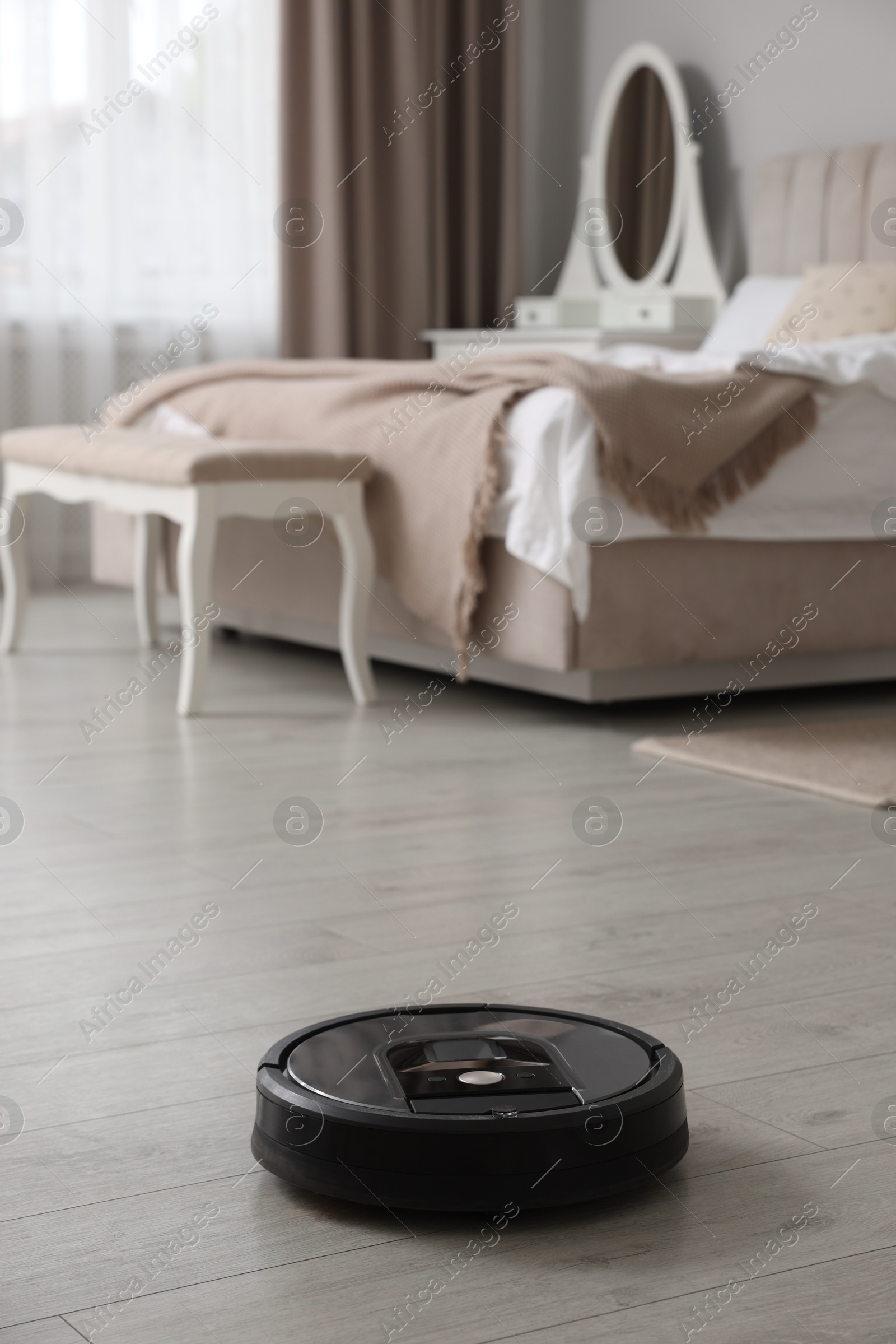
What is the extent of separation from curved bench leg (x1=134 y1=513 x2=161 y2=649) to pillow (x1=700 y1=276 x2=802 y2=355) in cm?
160

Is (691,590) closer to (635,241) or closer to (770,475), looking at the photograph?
(770,475)

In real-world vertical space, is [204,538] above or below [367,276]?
below

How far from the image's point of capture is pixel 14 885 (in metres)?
1.92

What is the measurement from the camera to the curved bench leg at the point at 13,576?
363 centimetres

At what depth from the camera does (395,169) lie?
214 inches

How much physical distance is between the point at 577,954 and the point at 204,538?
1.52 metres

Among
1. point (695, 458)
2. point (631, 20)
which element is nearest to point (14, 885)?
point (695, 458)

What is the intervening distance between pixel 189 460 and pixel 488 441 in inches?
21.7

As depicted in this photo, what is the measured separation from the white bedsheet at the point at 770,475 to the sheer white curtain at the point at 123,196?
240 cm

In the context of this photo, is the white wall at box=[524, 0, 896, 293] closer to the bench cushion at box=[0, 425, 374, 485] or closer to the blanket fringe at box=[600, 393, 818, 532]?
the blanket fringe at box=[600, 393, 818, 532]

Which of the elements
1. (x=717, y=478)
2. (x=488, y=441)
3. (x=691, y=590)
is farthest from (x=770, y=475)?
(x=488, y=441)

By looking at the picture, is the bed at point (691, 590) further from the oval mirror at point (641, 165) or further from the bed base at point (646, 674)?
the oval mirror at point (641, 165)

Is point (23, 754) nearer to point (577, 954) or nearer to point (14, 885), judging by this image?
point (14, 885)

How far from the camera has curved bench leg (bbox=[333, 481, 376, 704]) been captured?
311 centimetres
